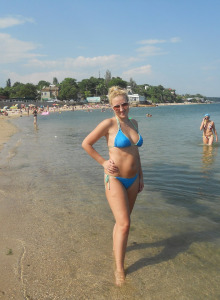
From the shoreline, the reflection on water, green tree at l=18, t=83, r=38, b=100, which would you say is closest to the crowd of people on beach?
the reflection on water

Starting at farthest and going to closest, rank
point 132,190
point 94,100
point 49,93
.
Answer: point 94,100 → point 49,93 → point 132,190

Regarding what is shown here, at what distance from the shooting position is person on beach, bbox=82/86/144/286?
125 inches

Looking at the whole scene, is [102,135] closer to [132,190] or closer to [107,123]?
[107,123]

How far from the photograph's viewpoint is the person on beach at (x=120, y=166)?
3186 millimetres

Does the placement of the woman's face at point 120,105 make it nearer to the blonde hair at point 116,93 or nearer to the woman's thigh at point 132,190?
the blonde hair at point 116,93

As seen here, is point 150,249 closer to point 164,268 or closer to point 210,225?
point 164,268

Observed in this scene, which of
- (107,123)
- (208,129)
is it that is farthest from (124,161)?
(208,129)

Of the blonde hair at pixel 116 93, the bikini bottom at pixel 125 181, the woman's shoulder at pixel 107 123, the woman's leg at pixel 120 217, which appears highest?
the blonde hair at pixel 116 93

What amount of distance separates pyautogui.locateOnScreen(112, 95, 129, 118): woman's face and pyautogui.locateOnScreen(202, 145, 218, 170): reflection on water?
6736mm

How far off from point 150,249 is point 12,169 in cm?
629

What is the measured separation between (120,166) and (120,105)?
72 cm

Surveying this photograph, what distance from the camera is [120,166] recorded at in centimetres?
328

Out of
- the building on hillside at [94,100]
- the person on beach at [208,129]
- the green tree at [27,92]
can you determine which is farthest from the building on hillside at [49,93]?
the person on beach at [208,129]

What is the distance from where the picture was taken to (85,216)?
513cm
